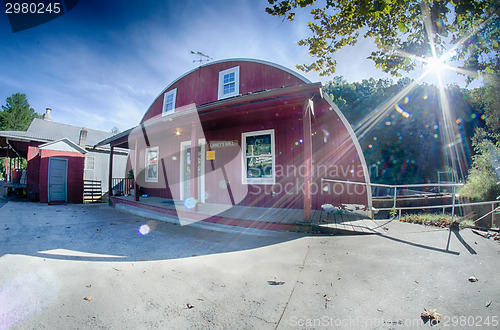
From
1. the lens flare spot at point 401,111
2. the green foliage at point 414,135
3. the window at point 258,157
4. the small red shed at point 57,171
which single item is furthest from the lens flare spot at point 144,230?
the lens flare spot at point 401,111

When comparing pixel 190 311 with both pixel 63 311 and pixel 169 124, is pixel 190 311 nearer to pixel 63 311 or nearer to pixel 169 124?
pixel 63 311

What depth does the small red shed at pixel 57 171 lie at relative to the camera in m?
10.1

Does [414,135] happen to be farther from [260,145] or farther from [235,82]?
[260,145]

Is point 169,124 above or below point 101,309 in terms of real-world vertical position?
above

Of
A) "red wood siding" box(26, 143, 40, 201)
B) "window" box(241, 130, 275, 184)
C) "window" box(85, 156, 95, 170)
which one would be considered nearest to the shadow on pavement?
"window" box(241, 130, 275, 184)

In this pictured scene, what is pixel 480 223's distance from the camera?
19.7 feet

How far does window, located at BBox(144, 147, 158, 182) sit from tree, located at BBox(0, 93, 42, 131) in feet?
153

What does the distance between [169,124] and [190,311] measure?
552 cm

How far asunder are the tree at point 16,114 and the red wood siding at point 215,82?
1787 inches

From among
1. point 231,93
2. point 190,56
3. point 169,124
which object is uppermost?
point 190,56

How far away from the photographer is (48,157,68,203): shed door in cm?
1027

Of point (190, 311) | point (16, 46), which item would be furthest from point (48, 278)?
point (16, 46)

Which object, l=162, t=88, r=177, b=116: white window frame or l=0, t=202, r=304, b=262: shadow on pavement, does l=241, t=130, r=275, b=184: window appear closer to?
l=0, t=202, r=304, b=262: shadow on pavement

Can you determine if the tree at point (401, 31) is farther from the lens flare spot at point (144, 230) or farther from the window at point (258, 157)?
the lens flare spot at point (144, 230)
